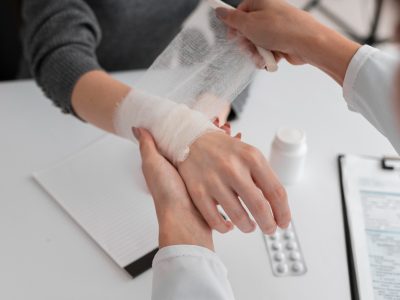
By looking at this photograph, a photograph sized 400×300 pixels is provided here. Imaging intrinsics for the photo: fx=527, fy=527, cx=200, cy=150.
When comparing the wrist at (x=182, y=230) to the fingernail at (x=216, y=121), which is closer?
the wrist at (x=182, y=230)

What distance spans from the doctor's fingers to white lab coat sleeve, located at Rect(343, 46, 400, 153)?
0.24m

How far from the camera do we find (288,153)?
34.9 inches

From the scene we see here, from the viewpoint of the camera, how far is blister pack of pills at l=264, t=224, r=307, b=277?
0.79 metres

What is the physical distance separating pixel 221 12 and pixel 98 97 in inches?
10.0

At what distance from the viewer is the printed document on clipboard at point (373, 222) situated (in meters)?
0.77

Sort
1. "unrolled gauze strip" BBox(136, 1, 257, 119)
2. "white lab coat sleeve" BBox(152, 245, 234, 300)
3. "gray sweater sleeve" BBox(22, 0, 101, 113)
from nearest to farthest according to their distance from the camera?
"white lab coat sleeve" BBox(152, 245, 234, 300) < "unrolled gauze strip" BBox(136, 1, 257, 119) < "gray sweater sleeve" BBox(22, 0, 101, 113)

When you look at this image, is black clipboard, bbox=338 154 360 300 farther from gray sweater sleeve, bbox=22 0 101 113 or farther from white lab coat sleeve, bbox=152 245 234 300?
gray sweater sleeve, bbox=22 0 101 113

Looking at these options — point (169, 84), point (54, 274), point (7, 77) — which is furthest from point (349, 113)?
point (7, 77)

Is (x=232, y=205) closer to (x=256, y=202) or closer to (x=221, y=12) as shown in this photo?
(x=256, y=202)

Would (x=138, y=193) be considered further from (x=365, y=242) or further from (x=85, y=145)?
(x=365, y=242)

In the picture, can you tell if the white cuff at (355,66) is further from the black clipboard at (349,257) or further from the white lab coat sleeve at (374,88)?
the black clipboard at (349,257)

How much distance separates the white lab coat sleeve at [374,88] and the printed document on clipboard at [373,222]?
17 centimetres

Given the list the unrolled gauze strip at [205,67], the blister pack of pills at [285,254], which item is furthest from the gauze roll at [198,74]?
the blister pack of pills at [285,254]

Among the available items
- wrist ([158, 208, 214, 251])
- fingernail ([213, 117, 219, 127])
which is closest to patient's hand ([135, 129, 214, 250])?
wrist ([158, 208, 214, 251])
